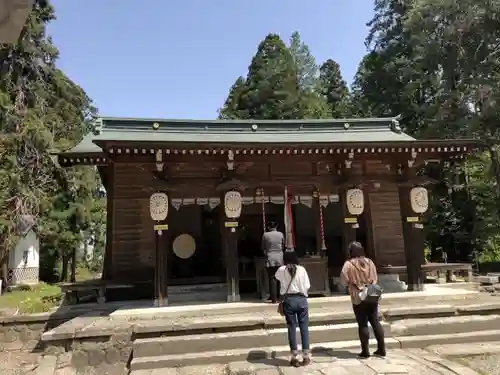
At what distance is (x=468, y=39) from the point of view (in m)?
20.9

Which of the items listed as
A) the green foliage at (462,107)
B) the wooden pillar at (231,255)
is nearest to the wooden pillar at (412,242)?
the wooden pillar at (231,255)

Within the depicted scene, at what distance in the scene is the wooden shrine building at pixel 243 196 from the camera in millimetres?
9820

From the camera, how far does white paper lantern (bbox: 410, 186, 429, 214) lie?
34.3 ft

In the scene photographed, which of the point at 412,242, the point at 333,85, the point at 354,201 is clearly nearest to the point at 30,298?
the point at 354,201

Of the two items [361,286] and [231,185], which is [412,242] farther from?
[361,286]

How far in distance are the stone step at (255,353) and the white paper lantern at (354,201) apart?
3903 millimetres

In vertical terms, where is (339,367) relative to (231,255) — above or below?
below

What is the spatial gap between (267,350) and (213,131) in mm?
9491

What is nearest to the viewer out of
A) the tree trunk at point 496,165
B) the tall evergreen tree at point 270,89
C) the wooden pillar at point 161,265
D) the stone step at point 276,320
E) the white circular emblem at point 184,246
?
the stone step at point 276,320

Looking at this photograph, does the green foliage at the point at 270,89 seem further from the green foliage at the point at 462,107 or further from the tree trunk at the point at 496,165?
the tree trunk at the point at 496,165

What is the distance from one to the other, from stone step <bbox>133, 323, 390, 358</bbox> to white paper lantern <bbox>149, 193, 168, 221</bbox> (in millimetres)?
3308

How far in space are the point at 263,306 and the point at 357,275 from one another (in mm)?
3665

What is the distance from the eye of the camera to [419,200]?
34.5 feet

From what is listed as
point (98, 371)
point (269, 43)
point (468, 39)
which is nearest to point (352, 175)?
point (98, 371)
